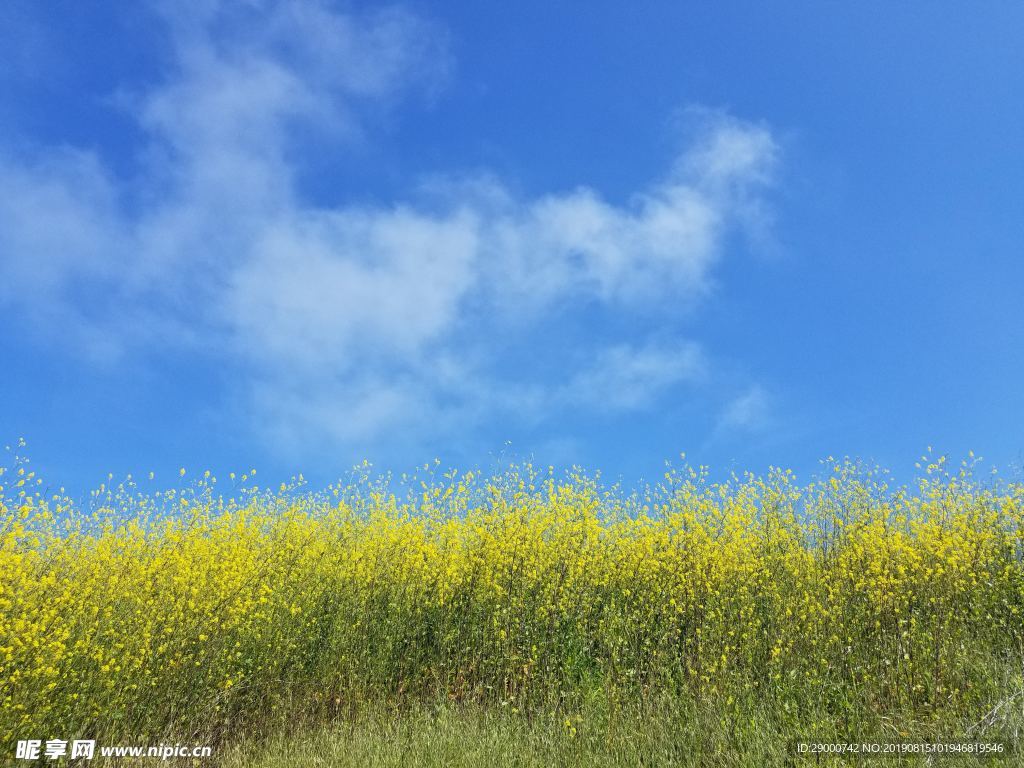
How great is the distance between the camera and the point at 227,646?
311 inches

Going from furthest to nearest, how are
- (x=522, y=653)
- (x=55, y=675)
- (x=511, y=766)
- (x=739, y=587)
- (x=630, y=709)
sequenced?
(x=739, y=587) < (x=522, y=653) < (x=630, y=709) < (x=55, y=675) < (x=511, y=766)

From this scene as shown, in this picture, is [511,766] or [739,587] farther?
[739,587]

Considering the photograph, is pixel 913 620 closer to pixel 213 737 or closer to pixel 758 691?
pixel 758 691

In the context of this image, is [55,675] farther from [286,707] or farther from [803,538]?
[803,538]

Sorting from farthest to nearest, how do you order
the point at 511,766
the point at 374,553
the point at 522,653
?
the point at 374,553 → the point at 522,653 → the point at 511,766

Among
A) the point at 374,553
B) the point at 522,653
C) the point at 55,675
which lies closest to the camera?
the point at 55,675

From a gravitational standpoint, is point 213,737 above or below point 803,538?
below

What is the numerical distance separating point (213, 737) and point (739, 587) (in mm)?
6507

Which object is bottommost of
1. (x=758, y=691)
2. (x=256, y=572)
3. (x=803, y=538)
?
(x=758, y=691)

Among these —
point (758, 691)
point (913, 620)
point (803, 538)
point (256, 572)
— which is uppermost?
point (803, 538)

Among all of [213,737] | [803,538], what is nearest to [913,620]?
[803,538]

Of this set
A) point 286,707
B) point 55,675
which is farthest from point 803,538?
point 55,675

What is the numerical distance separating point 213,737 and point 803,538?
839cm

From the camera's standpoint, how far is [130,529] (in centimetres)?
995
